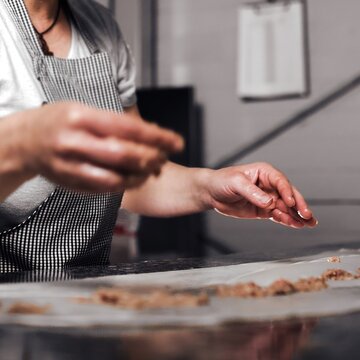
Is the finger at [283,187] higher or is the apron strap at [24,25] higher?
the apron strap at [24,25]

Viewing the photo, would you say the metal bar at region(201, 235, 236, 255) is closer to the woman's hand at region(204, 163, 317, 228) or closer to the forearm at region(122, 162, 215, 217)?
the forearm at region(122, 162, 215, 217)

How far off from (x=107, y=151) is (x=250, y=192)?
58 cm

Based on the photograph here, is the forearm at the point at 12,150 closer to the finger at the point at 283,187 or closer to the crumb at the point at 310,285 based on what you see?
the crumb at the point at 310,285

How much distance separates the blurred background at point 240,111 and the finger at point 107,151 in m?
2.23

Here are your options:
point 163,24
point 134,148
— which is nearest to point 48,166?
point 134,148

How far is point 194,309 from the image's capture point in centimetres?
60

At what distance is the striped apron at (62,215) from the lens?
1.03 m

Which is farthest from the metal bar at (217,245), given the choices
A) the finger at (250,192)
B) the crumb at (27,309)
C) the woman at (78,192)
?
the crumb at (27,309)

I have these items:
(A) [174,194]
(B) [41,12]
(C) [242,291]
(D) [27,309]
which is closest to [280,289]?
(C) [242,291]

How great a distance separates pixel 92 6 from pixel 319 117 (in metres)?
1.65

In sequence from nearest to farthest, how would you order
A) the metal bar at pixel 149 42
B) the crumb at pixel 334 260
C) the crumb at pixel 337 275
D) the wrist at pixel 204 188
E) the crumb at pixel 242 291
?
the crumb at pixel 242 291 → the crumb at pixel 337 275 → the crumb at pixel 334 260 → the wrist at pixel 204 188 → the metal bar at pixel 149 42

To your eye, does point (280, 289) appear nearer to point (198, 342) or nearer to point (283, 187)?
point (198, 342)

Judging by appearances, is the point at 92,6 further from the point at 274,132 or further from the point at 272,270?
the point at 274,132

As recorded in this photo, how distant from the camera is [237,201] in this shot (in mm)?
1119
